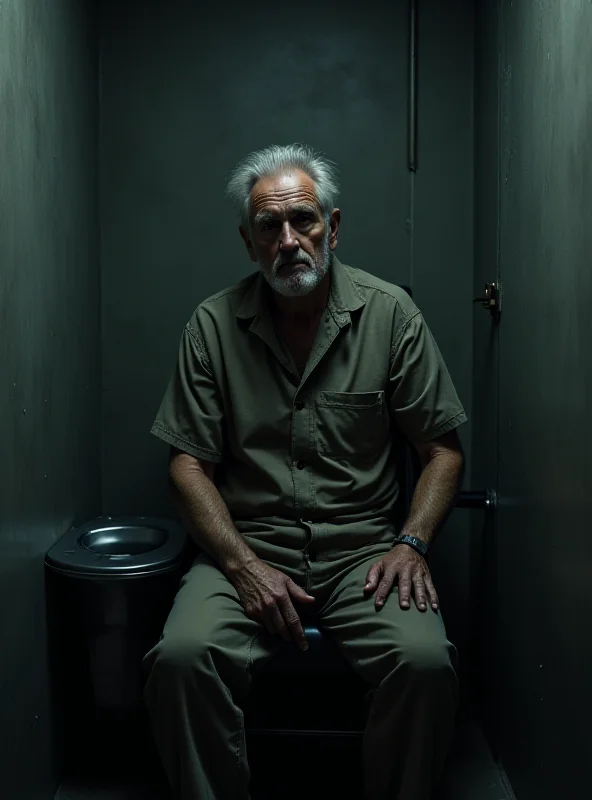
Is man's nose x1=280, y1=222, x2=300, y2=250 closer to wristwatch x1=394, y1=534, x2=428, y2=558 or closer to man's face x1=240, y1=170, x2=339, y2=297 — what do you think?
man's face x1=240, y1=170, x2=339, y2=297

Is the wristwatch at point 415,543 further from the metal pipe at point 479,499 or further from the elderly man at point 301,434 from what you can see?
the metal pipe at point 479,499

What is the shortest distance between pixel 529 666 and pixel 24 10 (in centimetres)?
173

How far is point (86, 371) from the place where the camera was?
2.37 metres

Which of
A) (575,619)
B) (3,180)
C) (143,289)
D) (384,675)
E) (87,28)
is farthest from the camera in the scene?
(143,289)

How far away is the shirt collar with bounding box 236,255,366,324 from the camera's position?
211cm

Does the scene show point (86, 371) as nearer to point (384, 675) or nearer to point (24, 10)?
point (24, 10)

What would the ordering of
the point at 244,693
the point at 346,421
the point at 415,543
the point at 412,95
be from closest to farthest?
1. the point at 244,693
2. the point at 415,543
3. the point at 346,421
4. the point at 412,95

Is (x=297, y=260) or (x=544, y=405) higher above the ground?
(x=297, y=260)

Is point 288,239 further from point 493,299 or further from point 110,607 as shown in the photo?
point 110,607

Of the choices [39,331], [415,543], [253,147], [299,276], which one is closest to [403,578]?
[415,543]

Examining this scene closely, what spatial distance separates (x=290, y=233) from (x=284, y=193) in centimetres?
10

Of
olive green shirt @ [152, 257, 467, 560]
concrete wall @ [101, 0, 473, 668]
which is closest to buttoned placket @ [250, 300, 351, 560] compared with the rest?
olive green shirt @ [152, 257, 467, 560]

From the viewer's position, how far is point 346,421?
2062mm

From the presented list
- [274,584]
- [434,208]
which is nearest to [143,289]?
[434,208]
